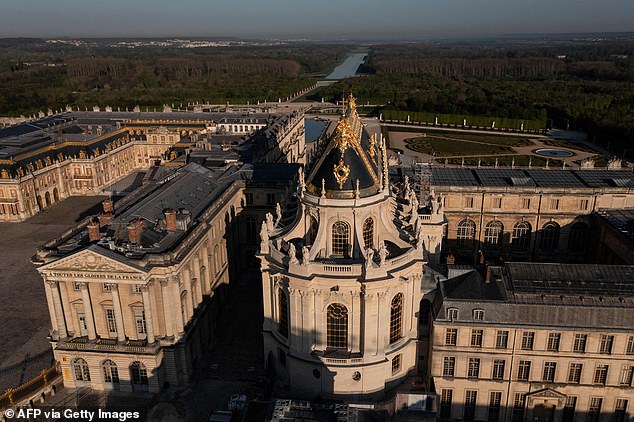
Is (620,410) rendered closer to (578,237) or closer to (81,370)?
(578,237)

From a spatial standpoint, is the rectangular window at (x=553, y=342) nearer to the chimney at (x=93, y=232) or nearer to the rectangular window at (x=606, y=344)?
the rectangular window at (x=606, y=344)

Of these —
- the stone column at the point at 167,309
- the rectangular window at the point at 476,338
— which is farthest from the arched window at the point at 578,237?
the stone column at the point at 167,309

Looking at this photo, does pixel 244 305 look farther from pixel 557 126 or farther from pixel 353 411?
pixel 557 126

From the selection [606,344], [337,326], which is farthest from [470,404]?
[337,326]

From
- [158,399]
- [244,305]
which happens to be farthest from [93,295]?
[244,305]

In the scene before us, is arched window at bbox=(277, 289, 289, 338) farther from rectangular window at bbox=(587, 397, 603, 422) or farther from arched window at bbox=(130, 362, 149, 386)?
rectangular window at bbox=(587, 397, 603, 422)
